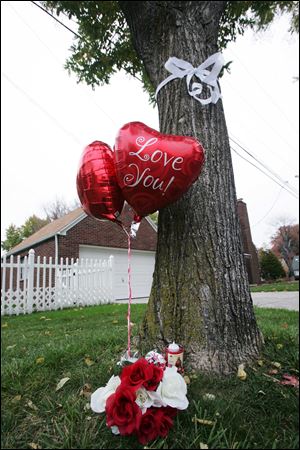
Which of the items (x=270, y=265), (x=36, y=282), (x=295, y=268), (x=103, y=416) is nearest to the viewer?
(x=295, y=268)

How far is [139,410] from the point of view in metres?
0.79

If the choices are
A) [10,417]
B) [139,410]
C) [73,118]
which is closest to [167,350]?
[139,410]

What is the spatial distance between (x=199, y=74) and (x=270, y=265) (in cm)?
88

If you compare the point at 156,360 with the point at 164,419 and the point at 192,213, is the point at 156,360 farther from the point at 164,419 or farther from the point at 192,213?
the point at 192,213

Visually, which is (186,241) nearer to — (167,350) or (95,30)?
(167,350)

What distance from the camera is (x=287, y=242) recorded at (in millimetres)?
633

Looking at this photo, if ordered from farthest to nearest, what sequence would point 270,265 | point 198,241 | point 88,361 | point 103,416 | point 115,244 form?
1. point 115,244
2. point 88,361
3. point 198,241
4. point 103,416
5. point 270,265

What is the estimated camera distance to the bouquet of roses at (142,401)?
785 mm

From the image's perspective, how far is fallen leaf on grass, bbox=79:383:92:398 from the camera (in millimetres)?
1062

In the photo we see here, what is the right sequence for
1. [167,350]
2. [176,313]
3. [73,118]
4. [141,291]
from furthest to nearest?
[141,291] < [176,313] < [167,350] < [73,118]

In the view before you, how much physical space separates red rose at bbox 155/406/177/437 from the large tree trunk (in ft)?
1.00

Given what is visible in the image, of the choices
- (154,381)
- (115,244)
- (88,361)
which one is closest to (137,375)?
(154,381)

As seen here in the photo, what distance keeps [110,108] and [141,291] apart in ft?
4.12

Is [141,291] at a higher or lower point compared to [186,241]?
lower
